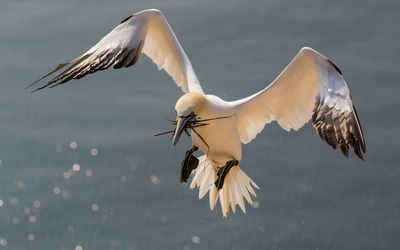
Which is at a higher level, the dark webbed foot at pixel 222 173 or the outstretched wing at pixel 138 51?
the outstretched wing at pixel 138 51

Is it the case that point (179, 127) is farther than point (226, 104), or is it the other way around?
point (226, 104)

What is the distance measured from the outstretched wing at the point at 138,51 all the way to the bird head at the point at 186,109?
181 millimetres

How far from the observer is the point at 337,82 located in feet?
10.2

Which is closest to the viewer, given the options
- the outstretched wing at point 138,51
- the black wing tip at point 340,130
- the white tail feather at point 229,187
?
the black wing tip at point 340,130

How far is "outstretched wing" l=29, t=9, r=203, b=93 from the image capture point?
3229 millimetres

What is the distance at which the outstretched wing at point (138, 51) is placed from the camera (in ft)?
10.6

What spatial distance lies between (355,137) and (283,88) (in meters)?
0.55

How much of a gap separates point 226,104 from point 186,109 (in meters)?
0.27

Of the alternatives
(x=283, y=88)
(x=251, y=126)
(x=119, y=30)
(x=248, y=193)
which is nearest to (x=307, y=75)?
(x=283, y=88)

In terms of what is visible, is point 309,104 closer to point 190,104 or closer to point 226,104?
point 226,104

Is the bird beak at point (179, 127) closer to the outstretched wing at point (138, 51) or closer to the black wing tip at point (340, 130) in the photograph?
the outstretched wing at point (138, 51)

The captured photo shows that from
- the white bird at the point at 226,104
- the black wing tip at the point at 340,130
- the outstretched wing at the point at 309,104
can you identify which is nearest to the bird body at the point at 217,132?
the white bird at the point at 226,104

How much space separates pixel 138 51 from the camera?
3.34 meters

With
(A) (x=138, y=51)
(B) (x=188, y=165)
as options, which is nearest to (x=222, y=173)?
(B) (x=188, y=165)
